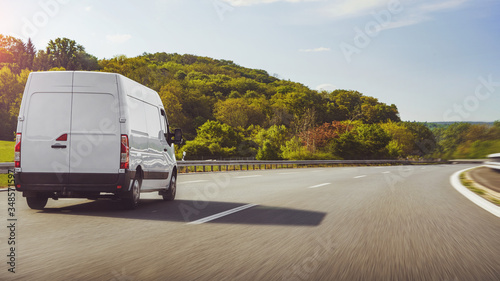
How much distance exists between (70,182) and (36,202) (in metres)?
1.11

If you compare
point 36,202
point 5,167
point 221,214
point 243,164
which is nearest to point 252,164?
point 243,164

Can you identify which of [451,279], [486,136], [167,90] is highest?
[167,90]

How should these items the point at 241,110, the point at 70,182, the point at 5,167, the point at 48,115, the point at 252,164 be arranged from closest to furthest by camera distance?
the point at 70,182 → the point at 48,115 → the point at 5,167 → the point at 252,164 → the point at 241,110

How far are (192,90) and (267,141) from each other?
33677mm

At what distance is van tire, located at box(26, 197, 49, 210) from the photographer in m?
8.30

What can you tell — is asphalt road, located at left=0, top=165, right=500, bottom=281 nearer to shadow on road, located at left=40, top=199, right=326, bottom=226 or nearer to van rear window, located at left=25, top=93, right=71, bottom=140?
shadow on road, located at left=40, top=199, right=326, bottom=226

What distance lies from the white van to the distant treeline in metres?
42.7

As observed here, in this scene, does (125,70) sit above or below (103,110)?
above

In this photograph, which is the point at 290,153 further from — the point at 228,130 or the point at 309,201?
the point at 309,201

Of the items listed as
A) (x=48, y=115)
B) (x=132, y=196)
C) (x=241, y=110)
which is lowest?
(x=132, y=196)

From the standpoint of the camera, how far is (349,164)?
49.4m

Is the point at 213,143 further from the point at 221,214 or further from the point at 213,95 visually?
the point at 221,214

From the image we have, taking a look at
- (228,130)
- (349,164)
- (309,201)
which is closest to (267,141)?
(228,130)

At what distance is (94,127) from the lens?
25.9ft
